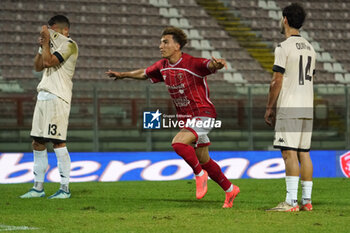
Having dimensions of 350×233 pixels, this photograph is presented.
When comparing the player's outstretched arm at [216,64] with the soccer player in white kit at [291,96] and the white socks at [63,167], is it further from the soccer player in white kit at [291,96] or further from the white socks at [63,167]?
the white socks at [63,167]

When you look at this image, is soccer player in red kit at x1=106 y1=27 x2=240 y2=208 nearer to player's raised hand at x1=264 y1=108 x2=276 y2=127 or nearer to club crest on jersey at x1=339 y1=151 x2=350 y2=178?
Answer: player's raised hand at x1=264 y1=108 x2=276 y2=127

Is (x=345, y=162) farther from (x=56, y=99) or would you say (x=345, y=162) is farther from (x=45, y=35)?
(x=45, y=35)

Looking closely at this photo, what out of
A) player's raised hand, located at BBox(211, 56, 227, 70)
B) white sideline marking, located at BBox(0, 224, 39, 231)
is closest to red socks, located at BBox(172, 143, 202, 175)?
player's raised hand, located at BBox(211, 56, 227, 70)

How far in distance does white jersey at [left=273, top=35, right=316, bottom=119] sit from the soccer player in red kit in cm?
76

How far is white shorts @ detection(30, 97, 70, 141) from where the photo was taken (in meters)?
7.95

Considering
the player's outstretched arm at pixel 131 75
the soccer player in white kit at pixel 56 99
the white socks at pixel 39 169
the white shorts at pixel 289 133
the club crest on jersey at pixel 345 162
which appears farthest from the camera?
the club crest on jersey at pixel 345 162

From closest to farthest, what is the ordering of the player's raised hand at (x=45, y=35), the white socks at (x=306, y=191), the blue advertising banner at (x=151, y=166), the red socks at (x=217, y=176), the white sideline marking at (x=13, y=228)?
the white sideline marking at (x=13, y=228), the white socks at (x=306, y=191), the red socks at (x=217, y=176), the player's raised hand at (x=45, y=35), the blue advertising banner at (x=151, y=166)

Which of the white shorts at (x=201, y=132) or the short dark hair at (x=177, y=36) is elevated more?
the short dark hair at (x=177, y=36)

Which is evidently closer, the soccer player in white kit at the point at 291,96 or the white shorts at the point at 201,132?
the soccer player in white kit at the point at 291,96

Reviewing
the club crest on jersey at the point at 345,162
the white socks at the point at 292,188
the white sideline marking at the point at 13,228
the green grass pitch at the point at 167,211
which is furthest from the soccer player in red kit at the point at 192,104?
the club crest on jersey at the point at 345,162

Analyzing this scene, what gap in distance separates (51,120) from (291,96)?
296 centimetres

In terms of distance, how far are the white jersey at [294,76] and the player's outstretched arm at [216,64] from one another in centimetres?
49

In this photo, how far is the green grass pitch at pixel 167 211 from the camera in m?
5.34

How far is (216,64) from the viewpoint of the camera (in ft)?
21.7
